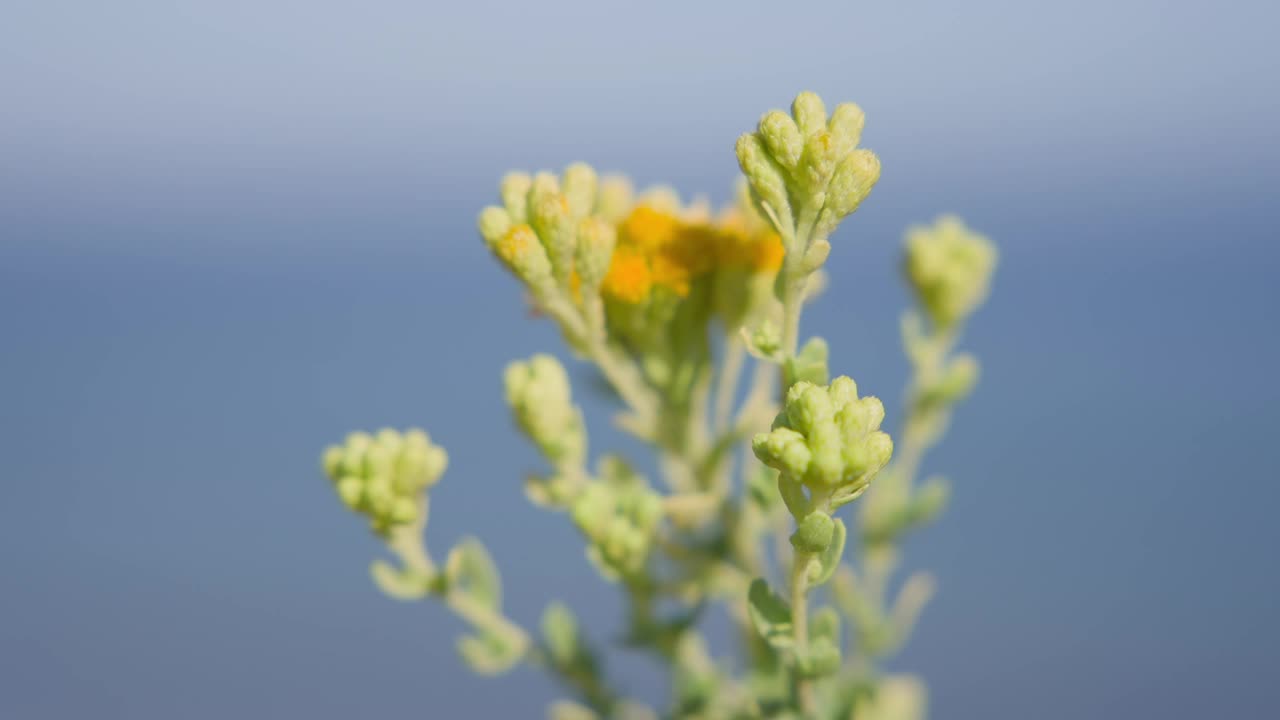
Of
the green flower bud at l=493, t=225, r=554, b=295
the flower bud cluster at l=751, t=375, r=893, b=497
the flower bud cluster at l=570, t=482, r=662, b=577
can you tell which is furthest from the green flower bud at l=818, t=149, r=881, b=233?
the flower bud cluster at l=570, t=482, r=662, b=577

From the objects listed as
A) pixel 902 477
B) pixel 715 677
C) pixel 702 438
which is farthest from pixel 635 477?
pixel 902 477

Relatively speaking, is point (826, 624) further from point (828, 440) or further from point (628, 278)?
point (628, 278)

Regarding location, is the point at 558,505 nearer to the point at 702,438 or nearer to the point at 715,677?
the point at 702,438

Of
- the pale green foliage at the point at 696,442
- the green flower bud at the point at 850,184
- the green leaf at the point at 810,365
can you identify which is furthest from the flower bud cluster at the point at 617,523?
the green flower bud at the point at 850,184

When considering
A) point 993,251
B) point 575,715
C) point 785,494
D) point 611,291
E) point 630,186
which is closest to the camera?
point 785,494

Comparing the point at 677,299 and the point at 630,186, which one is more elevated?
the point at 630,186

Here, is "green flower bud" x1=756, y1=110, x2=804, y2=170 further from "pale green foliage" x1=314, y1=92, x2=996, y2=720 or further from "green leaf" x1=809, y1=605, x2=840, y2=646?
"green leaf" x1=809, y1=605, x2=840, y2=646
